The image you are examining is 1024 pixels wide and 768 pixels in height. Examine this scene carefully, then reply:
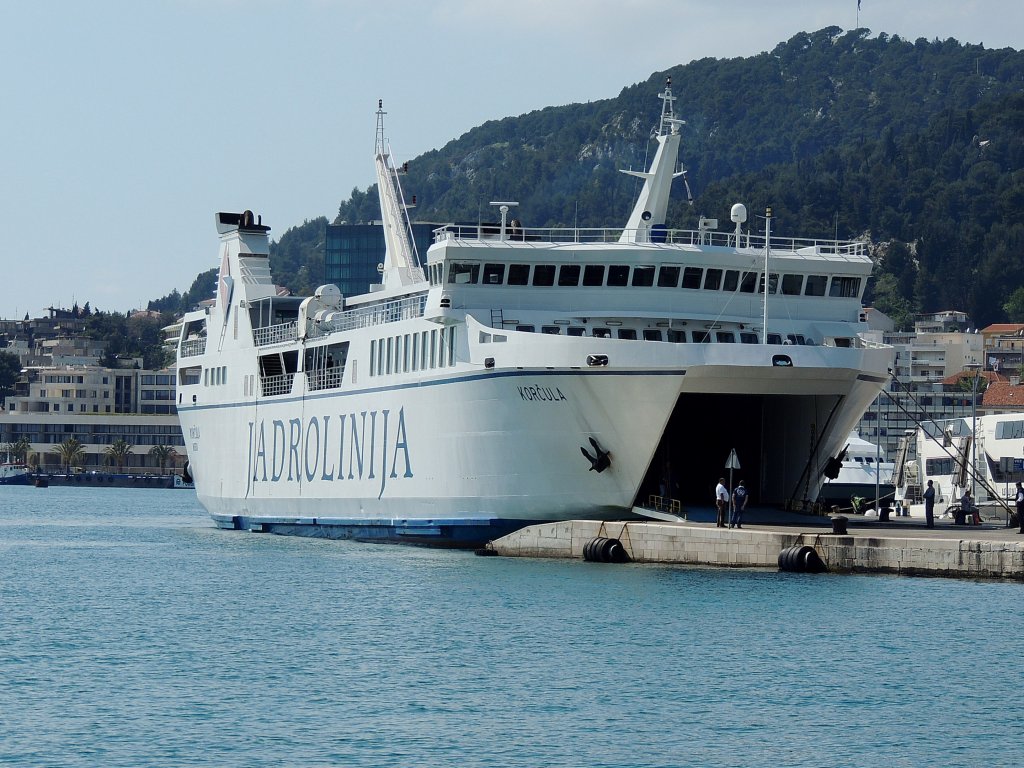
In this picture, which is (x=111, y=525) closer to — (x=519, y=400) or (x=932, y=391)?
(x=519, y=400)

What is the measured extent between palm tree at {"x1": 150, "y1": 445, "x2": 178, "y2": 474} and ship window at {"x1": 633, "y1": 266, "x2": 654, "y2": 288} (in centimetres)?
12678

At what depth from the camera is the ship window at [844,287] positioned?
4053 centimetres

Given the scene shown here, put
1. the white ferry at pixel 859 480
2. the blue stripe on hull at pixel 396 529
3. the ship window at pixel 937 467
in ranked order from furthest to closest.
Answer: the ship window at pixel 937 467 < the white ferry at pixel 859 480 < the blue stripe on hull at pixel 396 529

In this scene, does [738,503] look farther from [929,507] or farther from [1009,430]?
[1009,430]

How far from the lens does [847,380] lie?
36.0 m

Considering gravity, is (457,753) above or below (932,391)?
below

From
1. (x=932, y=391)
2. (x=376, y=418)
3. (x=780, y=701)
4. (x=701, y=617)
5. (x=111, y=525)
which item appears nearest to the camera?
(x=780, y=701)

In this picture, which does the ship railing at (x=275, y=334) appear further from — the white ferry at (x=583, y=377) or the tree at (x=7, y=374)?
the tree at (x=7, y=374)

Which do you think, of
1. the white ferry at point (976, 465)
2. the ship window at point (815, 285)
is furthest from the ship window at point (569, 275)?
the white ferry at point (976, 465)

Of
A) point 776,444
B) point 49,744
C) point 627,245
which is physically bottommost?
point 49,744

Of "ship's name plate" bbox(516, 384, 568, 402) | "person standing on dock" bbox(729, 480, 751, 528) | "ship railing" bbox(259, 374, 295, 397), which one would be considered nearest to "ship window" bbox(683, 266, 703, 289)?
"ship's name plate" bbox(516, 384, 568, 402)

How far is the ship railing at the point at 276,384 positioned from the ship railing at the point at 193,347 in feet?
22.4

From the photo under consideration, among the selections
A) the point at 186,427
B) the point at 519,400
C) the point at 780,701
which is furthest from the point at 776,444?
the point at 186,427

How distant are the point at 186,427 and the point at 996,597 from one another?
34518 mm
